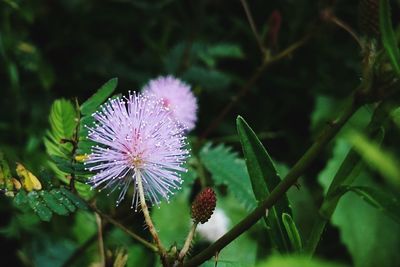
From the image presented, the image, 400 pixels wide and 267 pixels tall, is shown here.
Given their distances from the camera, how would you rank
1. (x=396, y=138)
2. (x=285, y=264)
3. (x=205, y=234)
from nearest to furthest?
(x=285, y=264)
(x=205, y=234)
(x=396, y=138)

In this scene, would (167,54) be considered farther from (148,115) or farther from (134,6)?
(148,115)

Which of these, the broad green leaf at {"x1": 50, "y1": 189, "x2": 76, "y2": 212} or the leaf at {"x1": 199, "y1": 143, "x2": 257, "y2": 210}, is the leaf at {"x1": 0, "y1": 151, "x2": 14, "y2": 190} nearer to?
the broad green leaf at {"x1": 50, "y1": 189, "x2": 76, "y2": 212}

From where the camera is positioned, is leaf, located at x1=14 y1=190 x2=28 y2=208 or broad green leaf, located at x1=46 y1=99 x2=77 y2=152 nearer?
leaf, located at x1=14 y1=190 x2=28 y2=208

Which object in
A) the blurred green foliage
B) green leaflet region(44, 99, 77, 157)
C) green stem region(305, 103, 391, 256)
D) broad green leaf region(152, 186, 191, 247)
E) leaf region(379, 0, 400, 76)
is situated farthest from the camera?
broad green leaf region(152, 186, 191, 247)

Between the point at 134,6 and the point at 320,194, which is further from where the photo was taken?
the point at 134,6

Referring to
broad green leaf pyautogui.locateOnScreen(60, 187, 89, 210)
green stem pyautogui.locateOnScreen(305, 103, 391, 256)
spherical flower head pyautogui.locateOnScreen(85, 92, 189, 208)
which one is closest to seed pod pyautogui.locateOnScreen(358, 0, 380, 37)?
green stem pyautogui.locateOnScreen(305, 103, 391, 256)

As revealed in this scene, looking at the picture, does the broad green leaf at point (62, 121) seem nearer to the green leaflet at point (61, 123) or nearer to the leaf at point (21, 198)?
the green leaflet at point (61, 123)

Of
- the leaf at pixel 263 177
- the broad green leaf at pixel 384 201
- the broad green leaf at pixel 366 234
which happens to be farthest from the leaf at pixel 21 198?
the broad green leaf at pixel 366 234

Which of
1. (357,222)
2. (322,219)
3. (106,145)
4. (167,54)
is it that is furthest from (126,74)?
(322,219)
